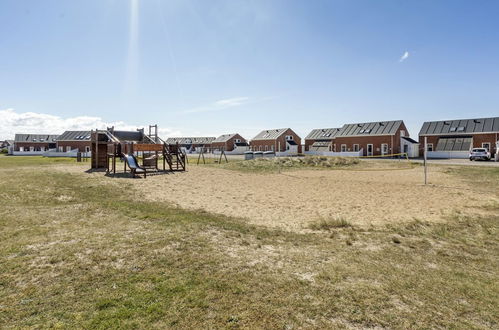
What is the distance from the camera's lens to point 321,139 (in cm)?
6241

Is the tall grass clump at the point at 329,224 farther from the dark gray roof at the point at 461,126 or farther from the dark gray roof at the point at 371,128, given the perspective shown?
the dark gray roof at the point at 461,126

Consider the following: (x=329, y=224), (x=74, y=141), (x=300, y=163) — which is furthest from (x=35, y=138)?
(x=329, y=224)

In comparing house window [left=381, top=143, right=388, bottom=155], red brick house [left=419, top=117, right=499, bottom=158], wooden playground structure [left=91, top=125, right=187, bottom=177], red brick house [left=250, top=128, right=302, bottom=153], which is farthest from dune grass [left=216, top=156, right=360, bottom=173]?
red brick house [left=250, top=128, right=302, bottom=153]

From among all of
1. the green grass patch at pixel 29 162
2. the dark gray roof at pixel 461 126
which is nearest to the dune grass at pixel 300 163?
the green grass patch at pixel 29 162

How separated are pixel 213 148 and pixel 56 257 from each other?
7924 centimetres

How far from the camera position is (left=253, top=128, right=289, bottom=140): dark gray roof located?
67525 mm

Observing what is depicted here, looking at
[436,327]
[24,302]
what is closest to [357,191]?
[436,327]

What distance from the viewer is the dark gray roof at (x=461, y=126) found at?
142ft

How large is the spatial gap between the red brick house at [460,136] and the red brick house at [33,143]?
318 feet

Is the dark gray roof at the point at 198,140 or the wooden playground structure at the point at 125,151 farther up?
the dark gray roof at the point at 198,140

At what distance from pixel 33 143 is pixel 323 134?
83744mm

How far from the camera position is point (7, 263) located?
5059 millimetres

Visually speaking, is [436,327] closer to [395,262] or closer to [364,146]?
[395,262]

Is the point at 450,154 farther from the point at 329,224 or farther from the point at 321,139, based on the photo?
the point at 329,224
